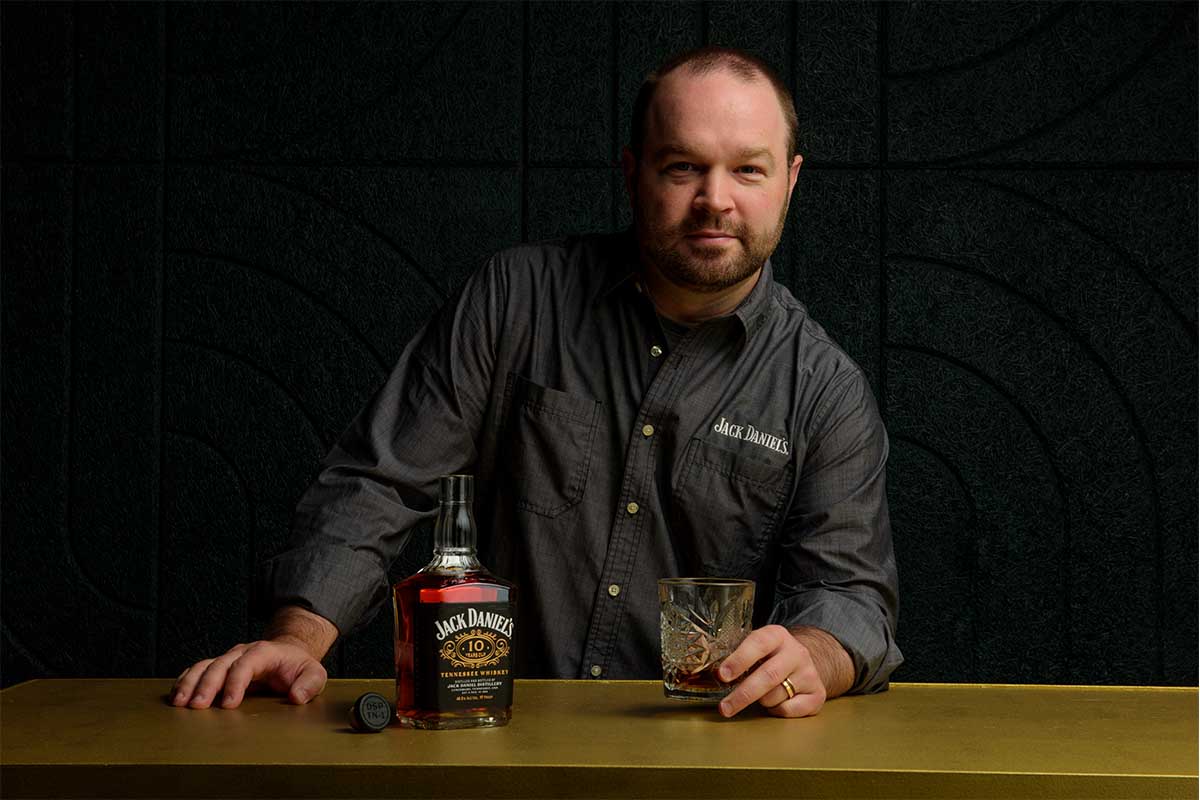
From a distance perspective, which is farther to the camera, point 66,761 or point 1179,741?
point 1179,741

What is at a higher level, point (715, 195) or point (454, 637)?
point (715, 195)

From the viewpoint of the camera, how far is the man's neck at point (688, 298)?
82.2 inches

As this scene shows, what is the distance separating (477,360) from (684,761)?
3.44 ft

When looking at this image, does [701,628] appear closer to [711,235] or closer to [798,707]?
[798,707]

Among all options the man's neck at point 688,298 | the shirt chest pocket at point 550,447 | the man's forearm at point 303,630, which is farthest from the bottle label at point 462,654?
the man's neck at point 688,298

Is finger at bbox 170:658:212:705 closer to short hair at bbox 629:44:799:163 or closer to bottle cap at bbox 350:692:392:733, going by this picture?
bottle cap at bbox 350:692:392:733

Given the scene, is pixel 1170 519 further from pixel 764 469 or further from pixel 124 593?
pixel 124 593

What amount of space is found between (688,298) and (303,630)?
0.81m

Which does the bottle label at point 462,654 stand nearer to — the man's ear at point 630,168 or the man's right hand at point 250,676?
the man's right hand at point 250,676

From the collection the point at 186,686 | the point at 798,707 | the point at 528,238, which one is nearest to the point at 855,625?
the point at 798,707

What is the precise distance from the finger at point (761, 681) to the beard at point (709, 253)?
77 centimetres

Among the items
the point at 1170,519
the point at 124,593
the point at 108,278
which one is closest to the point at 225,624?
the point at 124,593

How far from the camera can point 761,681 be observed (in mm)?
1322

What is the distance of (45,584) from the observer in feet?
10.1
